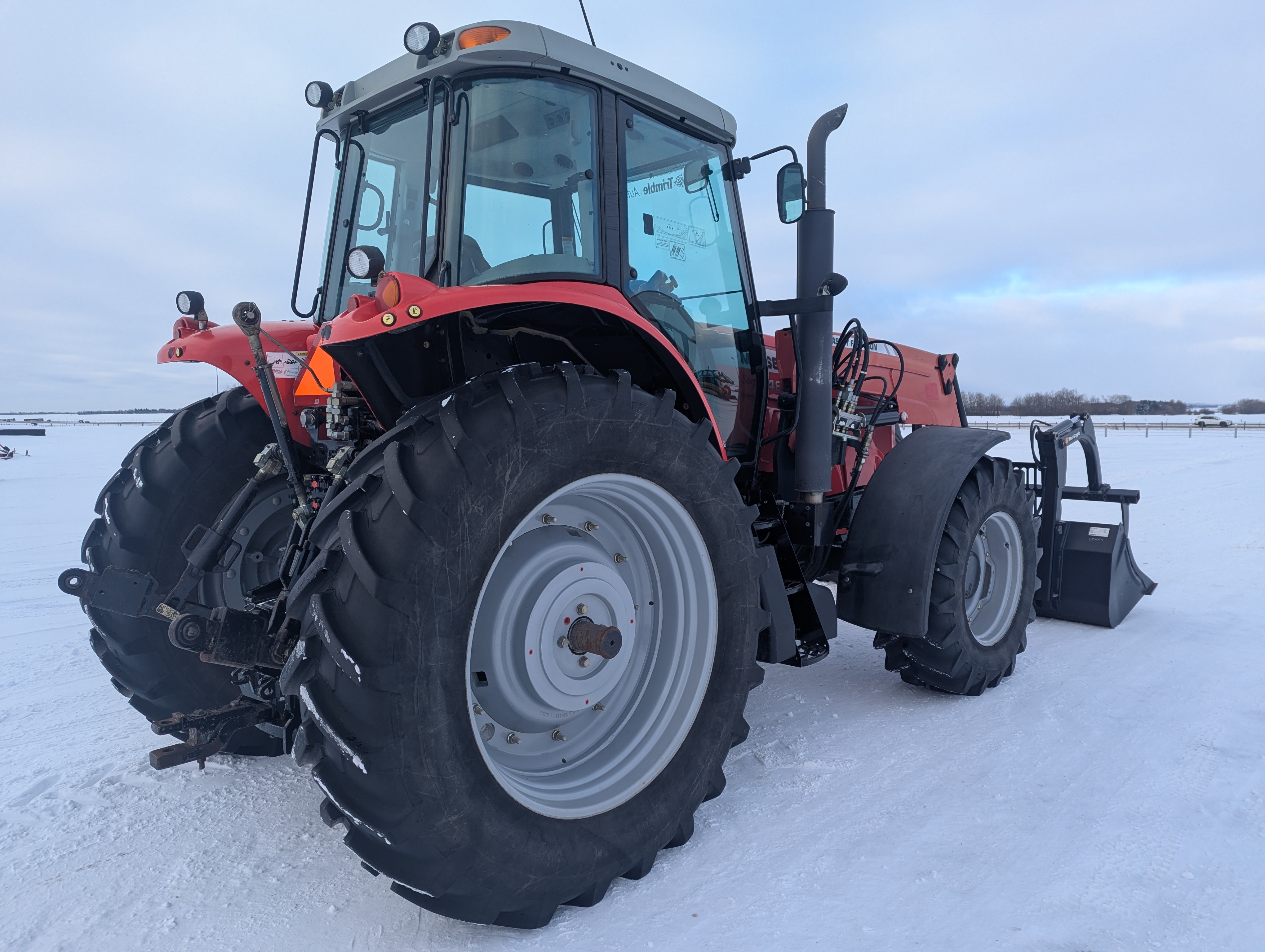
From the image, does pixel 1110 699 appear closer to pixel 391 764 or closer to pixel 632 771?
pixel 632 771

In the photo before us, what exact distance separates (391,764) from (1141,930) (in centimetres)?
180

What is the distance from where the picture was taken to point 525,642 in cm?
222

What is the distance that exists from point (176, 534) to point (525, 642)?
57.9 inches

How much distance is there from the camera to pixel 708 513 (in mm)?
2441

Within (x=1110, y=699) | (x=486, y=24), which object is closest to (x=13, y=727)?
(x=486, y=24)

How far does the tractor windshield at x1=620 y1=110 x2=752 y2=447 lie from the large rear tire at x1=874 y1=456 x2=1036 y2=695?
1075 millimetres

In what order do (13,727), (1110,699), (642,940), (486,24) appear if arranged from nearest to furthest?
(642,940) < (486,24) < (13,727) < (1110,699)

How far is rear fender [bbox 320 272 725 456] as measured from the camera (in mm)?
1925

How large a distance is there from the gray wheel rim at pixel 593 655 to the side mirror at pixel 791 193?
143 centimetres

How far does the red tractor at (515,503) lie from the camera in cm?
180

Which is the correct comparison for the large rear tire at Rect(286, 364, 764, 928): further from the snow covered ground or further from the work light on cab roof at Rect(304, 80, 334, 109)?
the work light on cab roof at Rect(304, 80, 334, 109)

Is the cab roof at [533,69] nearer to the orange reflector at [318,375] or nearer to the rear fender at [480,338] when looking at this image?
the rear fender at [480,338]

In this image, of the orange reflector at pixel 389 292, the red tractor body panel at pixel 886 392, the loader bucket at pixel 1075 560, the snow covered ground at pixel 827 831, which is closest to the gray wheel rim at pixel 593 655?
the snow covered ground at pixel 827 831

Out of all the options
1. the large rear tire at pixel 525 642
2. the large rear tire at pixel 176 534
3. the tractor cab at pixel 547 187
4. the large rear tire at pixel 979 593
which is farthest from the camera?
the large rear tire at pixel 979 593
